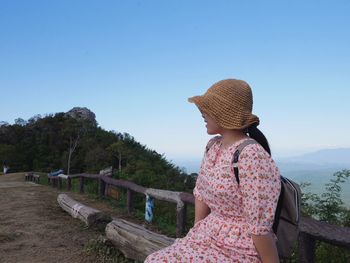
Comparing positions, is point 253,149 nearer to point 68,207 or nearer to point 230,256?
point 230,256

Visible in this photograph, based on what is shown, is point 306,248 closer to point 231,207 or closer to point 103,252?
point 231,207

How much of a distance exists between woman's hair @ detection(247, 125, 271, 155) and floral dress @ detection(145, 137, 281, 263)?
124 millimetres

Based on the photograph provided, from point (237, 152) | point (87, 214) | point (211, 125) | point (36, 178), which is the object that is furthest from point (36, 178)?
point (237, 152)

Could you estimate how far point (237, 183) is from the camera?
229cm

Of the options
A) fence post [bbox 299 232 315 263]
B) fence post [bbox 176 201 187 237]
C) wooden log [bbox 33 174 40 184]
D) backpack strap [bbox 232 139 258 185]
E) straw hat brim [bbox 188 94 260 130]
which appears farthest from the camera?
wooden log [bbox 33 174 40 184]

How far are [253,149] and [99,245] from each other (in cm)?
410

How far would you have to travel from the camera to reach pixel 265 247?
2213 millimetres

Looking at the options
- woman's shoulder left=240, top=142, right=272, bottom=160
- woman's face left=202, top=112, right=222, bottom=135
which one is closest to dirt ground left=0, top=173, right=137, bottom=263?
woman's face left=202, top=112, right=222, bottom=135

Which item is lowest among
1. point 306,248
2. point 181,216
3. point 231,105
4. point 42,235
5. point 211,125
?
point 42,235

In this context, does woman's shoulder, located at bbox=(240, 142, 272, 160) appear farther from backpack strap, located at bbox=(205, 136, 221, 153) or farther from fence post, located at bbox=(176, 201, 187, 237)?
fence post, located at bbox=(176, 201, 187, 237)

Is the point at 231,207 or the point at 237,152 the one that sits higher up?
the point at 237,152

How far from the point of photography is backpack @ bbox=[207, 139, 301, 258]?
90.4 inches

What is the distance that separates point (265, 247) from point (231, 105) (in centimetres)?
81

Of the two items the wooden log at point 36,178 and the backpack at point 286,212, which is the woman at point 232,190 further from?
the wooden log at point 36,178
